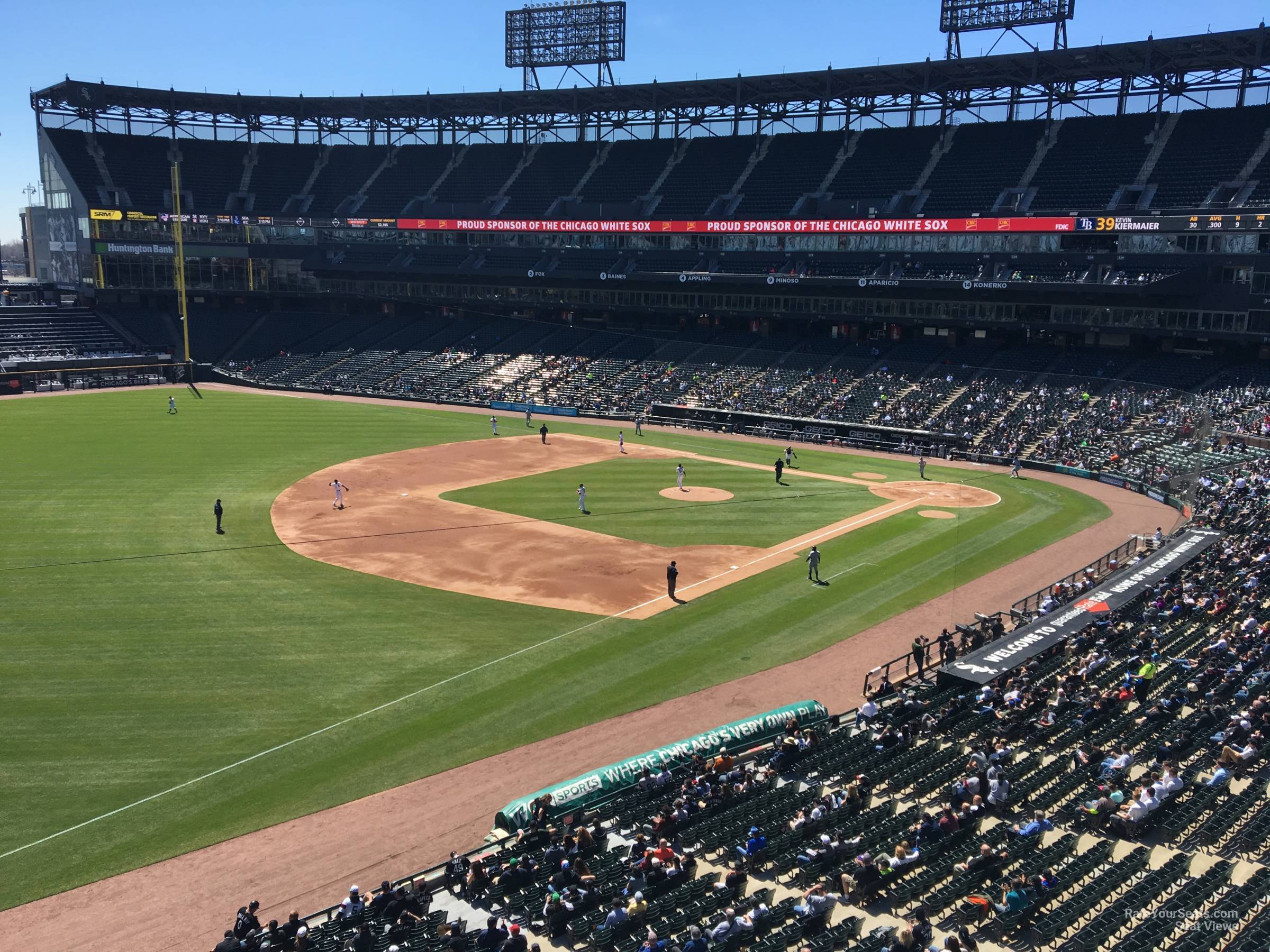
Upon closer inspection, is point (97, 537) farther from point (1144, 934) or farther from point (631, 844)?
point (1144, 934)

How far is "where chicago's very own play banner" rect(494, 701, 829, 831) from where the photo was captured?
17859 mm

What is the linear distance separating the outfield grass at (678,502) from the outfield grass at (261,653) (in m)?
1.44

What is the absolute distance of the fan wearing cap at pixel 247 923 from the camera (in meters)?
14.1

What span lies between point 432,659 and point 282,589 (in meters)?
7.93

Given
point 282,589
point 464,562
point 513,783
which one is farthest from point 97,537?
point 513,783

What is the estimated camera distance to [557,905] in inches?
558

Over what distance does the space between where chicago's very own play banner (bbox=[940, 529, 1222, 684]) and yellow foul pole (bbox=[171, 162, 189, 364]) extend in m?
77.2

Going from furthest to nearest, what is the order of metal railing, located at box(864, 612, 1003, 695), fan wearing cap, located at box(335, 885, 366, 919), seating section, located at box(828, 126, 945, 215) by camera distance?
seating section, located at box(828, 126, 945, 215) < metal railing, located at box(864, 612, 1003, 695) < fan wearing cap, located at box(335, 885, 366, 919)

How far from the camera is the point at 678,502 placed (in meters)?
44.1

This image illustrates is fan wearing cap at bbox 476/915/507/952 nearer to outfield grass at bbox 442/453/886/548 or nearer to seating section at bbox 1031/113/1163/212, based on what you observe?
outfield grass at bbox 442/453/886/548

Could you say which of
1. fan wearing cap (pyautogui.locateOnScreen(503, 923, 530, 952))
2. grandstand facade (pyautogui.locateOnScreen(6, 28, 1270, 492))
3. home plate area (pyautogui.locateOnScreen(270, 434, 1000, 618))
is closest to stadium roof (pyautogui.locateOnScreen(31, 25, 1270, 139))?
grandstand facade (pyautogui.locateOnScreen(6, 28, 1270, 492))

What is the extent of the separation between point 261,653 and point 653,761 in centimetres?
1243

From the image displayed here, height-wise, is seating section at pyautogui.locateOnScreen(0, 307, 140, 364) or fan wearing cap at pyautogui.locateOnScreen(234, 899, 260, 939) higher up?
seating section at pyautogui.locateOnScreen(0, 307, 140, 364)

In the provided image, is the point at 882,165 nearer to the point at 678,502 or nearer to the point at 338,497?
the point at 678,502
